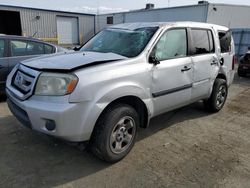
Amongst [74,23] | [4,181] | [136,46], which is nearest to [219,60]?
Result: [136,46]

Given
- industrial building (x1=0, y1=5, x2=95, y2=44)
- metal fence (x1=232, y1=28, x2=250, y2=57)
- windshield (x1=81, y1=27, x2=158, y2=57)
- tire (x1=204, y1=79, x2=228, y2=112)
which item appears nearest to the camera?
windshield (x1=81, y1=27, x2=158, y2=57)

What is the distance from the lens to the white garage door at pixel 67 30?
2623cm

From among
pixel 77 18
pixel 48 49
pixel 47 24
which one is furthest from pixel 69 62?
pixel 77 18

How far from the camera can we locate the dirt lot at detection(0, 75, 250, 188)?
285 cm

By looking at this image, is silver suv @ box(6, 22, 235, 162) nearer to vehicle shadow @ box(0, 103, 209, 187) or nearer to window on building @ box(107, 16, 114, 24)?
vehicle shadow @ box(0, 103, 209, 187)

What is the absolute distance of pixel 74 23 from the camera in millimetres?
27344

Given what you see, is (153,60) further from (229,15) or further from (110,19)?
(110,19)

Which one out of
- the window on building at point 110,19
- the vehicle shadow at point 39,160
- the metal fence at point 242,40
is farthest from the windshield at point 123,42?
the window on building at point 110,19

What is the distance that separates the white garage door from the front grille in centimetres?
2431

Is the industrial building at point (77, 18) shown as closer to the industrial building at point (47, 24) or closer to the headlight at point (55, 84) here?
the industrial building at point (47, 24)

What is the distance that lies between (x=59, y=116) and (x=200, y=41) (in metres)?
3.00

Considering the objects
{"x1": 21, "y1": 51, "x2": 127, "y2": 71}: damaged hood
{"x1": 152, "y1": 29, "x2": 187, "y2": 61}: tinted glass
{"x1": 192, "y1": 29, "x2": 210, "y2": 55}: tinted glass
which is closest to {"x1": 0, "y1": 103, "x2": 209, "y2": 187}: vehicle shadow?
{"x1": 21, "y1": 51, "x2": 127, "y2": 71}: damaged hood

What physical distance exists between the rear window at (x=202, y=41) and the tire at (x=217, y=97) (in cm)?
74

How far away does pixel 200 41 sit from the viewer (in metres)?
4.44
